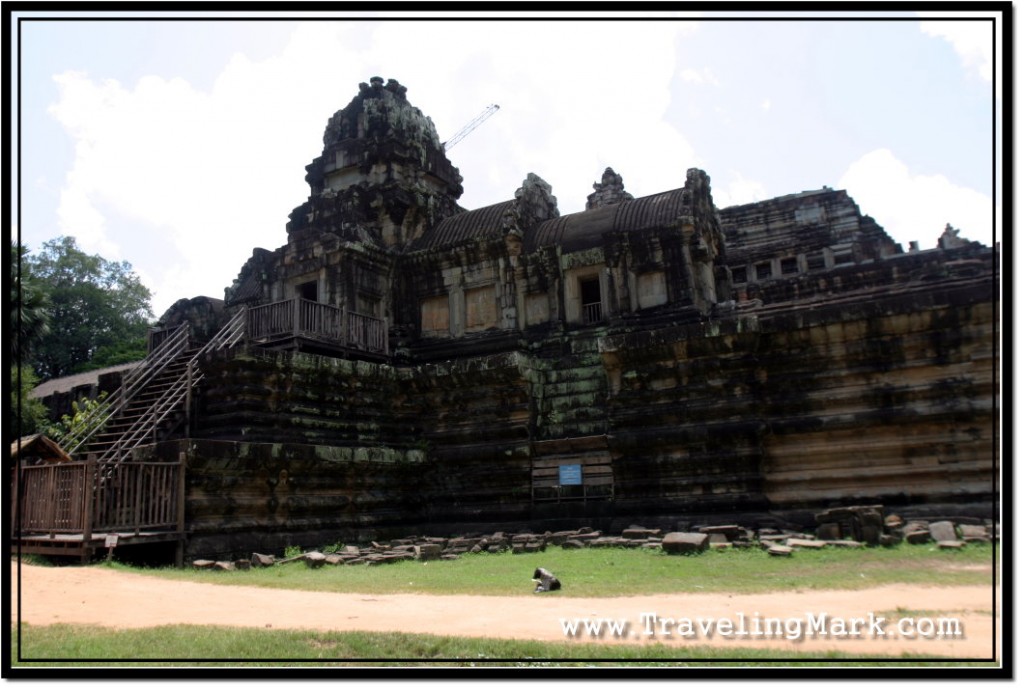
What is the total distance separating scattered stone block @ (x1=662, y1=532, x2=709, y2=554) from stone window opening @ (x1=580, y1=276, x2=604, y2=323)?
9.52 m

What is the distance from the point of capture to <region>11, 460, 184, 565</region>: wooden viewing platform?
47.5ft

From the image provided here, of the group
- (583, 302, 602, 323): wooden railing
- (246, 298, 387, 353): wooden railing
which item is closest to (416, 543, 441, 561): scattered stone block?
(246, 298, 387, 353): wooden railing

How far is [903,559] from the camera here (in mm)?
11680

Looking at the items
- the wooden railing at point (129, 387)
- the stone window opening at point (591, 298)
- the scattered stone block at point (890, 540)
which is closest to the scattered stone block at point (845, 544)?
the scattered stone block at point (890, 540)

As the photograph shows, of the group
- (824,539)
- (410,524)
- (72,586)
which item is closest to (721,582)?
(824,539)

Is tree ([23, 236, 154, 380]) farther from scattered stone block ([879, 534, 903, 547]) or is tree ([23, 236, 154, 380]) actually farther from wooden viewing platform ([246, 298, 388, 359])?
scattered stone block ([879, 534, 903, 547])

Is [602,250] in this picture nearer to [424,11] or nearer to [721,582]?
[721,582]

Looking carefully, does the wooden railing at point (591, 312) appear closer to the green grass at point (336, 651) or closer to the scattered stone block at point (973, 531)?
the scattered stone block at point (973, 531)

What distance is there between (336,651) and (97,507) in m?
9.61

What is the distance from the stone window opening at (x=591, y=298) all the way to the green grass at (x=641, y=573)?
9.13m

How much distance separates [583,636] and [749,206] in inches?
1435

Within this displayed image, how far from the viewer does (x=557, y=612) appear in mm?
8984

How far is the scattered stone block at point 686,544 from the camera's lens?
1361 centimetres

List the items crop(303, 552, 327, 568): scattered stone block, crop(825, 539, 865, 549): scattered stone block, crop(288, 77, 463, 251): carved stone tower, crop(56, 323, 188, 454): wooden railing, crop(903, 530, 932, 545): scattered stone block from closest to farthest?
1. crop(903, 530, 932, 545): scattered stone block
2. crop(825, 539, 865, 549): scattered stone block
3. crop(303, 552, 327, 568): scattered stone block
4. crop(56, 323, 188, 454): wooden railing
5. crop(288, 77, 463, 251): carved stone tower
